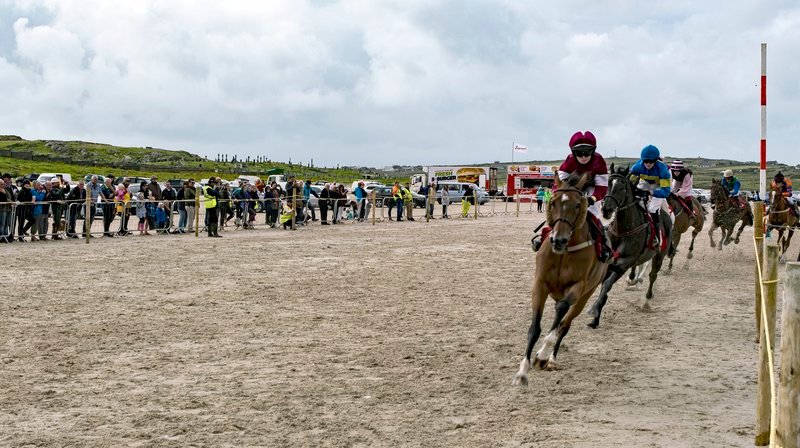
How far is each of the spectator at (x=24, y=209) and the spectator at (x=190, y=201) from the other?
517 centimetres

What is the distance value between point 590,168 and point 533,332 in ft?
8.09

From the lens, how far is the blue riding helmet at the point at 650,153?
13.0 meters

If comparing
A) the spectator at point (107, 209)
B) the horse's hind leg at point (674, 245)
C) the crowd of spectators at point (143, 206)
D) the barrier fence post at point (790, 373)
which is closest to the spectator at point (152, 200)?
the crowd of spectators at point (143, 206)

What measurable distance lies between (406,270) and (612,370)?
9.36 metres

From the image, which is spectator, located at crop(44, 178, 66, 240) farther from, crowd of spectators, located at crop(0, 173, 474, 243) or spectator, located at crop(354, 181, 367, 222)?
spectator, located at crop(354, 181, 367, 222)

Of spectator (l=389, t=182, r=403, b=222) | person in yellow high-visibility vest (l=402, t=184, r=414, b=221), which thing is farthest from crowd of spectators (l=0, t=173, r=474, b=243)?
person in yellow high-visibility vest (l=402, t=184, r=414, b=221)

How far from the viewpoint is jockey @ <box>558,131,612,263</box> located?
8930mm

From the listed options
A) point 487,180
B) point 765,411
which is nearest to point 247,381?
point 765,411

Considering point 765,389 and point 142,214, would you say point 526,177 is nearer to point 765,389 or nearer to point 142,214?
point 142,214

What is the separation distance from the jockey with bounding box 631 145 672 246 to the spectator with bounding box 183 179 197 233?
1695 cm

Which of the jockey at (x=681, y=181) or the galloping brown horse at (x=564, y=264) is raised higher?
the jockey at (x=681, y=181)

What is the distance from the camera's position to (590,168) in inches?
371

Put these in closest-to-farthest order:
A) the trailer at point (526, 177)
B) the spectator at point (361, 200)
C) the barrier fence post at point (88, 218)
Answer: the barrier fence post at point (88, 218), the spectator at point (361, 200), the trailer at point (526, 177)

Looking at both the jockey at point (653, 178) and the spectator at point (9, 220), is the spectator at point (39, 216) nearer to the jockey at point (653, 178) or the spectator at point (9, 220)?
the spectator at point (9, 220)
